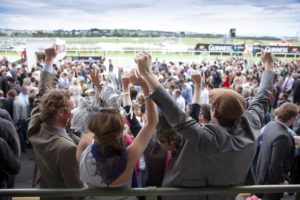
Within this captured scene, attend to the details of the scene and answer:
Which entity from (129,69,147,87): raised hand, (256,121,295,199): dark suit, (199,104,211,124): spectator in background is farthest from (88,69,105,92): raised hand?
(256,121,295,199): dark suit

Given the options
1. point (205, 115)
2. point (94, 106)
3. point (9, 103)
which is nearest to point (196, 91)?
point (205, 115)

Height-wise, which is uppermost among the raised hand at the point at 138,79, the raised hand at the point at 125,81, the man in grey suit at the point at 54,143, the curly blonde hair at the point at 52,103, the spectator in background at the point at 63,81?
the raised hand at the point at 138,79

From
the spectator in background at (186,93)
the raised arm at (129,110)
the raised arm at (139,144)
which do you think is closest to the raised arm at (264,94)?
the raised arm at (139,144)

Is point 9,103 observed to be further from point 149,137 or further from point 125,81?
point 149,137

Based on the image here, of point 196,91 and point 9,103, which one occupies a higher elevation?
point 196,91

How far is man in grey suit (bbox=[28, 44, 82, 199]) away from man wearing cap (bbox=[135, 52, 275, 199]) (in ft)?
2.43

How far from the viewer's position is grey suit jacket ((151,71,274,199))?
1.35 metres

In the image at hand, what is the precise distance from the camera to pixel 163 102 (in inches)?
52.8

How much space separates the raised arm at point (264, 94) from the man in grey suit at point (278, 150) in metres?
1.20

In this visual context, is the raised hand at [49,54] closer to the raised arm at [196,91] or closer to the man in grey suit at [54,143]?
the man in grey suit at [54,143]

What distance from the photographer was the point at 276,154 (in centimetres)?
288

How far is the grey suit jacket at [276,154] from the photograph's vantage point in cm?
287

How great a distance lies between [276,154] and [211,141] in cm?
196

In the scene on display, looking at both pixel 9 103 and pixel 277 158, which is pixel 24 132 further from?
pixel 277 158
